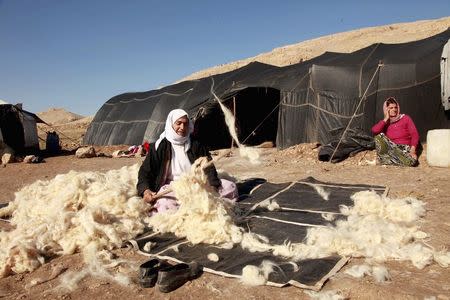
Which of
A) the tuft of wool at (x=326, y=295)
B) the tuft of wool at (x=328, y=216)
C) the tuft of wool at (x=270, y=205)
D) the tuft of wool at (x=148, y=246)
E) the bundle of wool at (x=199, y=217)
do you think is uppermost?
the bundle of wool at (x=199, y=217)

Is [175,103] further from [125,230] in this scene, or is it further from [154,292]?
[154,292]

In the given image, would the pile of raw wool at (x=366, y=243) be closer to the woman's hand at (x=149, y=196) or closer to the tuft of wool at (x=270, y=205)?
the tuft of wool at (x=270, y=205)

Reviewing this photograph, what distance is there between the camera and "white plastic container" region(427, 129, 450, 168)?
24.8ft

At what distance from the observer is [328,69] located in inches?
432

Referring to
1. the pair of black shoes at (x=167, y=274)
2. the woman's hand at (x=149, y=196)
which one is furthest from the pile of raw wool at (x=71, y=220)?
the pair of black shoes at (x=167, y=274)

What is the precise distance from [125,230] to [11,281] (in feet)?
3.89

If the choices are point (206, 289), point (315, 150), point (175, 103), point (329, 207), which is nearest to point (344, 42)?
point (175, 103)

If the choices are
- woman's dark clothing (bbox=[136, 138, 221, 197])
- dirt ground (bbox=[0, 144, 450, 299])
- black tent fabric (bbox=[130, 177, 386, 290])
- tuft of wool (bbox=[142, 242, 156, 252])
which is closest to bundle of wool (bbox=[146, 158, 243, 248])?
black tent fabric (bbox=[130, 177, 386, 290])

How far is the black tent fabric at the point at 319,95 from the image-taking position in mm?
9453

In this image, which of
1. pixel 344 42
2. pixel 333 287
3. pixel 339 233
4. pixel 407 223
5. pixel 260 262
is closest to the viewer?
pixel 333 287

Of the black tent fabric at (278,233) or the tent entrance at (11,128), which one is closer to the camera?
the black tent fabric at (278,233)

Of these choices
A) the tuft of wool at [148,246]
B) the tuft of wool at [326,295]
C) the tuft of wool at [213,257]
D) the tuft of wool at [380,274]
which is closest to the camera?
the tuft of wool at [326,295]

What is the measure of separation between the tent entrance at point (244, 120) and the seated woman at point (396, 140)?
5425 millimetres

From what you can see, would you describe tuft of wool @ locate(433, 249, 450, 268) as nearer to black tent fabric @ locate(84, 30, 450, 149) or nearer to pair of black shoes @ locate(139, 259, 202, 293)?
pair of black shoes @ locate(139, 259, 202, 293)
